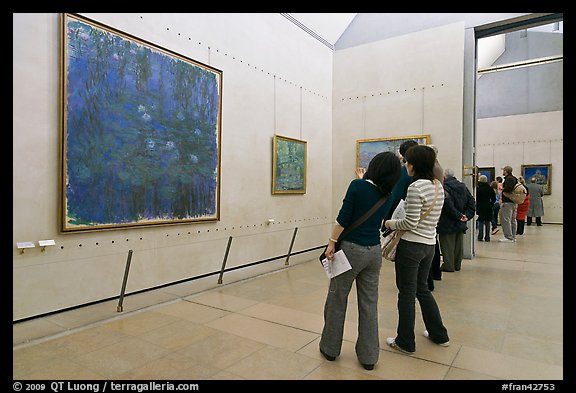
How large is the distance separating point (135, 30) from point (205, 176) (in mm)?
2444

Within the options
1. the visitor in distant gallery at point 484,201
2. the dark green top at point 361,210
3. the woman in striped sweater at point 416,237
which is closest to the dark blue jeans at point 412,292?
Result: the woman in striped sweater at point 416,237

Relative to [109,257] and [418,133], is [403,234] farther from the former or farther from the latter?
[418,133]

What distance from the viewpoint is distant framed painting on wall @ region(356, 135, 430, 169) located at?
877cm

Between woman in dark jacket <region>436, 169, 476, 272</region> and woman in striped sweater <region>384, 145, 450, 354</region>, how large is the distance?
3.16 m

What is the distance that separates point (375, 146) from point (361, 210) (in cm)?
658

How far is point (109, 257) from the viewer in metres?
4.90

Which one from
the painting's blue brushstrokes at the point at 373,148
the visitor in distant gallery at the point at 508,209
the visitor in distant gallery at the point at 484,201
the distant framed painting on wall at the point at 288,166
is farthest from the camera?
the visitor in distant gallery at the point at 484,201

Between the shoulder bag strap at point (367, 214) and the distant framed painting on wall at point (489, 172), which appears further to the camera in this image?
the distant framed painting on wall at point (489, 172)

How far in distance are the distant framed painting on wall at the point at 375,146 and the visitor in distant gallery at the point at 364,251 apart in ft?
19.7

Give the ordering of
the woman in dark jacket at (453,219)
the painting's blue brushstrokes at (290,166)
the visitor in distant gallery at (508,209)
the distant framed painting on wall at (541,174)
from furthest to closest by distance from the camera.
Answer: the distant framed painting on wall at (541,174) < the visitor in distant gallery at (508,209) < the painting's blue brushstrokes at (290,166) < the woman in dark jacket at (453,219)

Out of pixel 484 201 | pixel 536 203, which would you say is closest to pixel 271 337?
pixel 484 201

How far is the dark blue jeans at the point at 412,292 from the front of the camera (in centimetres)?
Answer: 331

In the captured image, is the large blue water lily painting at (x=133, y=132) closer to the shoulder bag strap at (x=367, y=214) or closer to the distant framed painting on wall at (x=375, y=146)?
the shoulder bag strap at (x=367, y=214)

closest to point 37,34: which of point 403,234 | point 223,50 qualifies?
point 223,50
